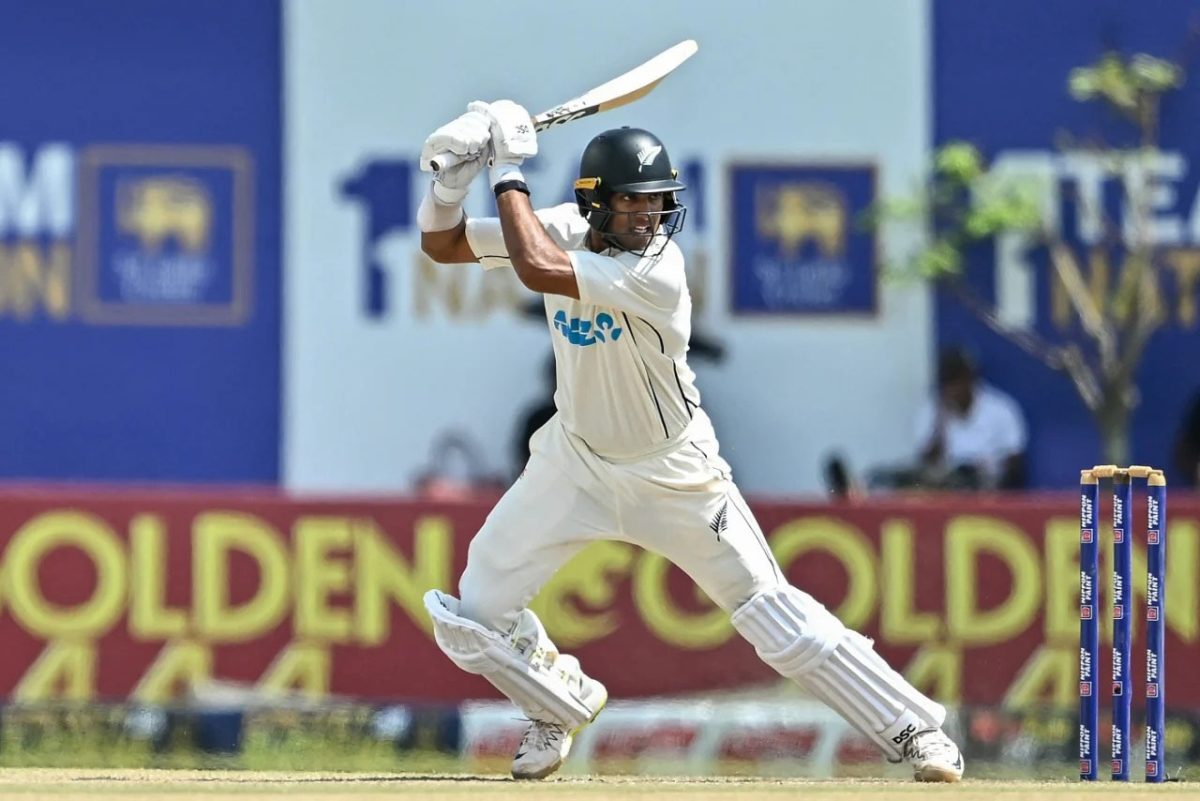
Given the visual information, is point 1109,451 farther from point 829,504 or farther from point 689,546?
point 689,546

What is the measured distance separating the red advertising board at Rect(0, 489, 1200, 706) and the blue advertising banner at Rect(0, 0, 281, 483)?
359 cm

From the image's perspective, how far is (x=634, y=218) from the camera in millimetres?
6598

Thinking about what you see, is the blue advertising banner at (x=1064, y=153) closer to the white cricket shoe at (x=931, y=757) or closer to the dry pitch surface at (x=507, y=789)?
the dry pitch surface at (x=507, y=789)

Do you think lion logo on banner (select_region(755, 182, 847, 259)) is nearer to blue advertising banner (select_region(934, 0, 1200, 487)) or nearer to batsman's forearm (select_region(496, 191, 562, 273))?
blue advertising banner (select_region(934, 0, 1200, 487))

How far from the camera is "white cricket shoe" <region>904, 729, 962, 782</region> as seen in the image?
6.78 meters

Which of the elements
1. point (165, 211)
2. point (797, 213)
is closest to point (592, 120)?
point (797, 213)

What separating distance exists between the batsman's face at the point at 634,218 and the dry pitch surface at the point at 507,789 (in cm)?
138

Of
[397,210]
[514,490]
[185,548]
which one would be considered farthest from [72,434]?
[514,490]

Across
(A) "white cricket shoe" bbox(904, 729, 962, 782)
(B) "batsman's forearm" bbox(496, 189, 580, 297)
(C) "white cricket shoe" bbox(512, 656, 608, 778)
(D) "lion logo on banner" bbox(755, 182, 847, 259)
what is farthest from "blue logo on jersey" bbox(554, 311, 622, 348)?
(D) "lion logo on banner" bbox(755, 182, 847, 259)

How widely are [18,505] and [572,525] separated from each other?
294 cm

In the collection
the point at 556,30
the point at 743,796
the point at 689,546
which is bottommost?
the point at 743,796

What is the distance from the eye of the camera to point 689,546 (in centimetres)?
670

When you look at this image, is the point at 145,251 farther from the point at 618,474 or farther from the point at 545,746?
the point at 618,474

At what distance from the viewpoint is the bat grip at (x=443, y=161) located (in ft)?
21.2
